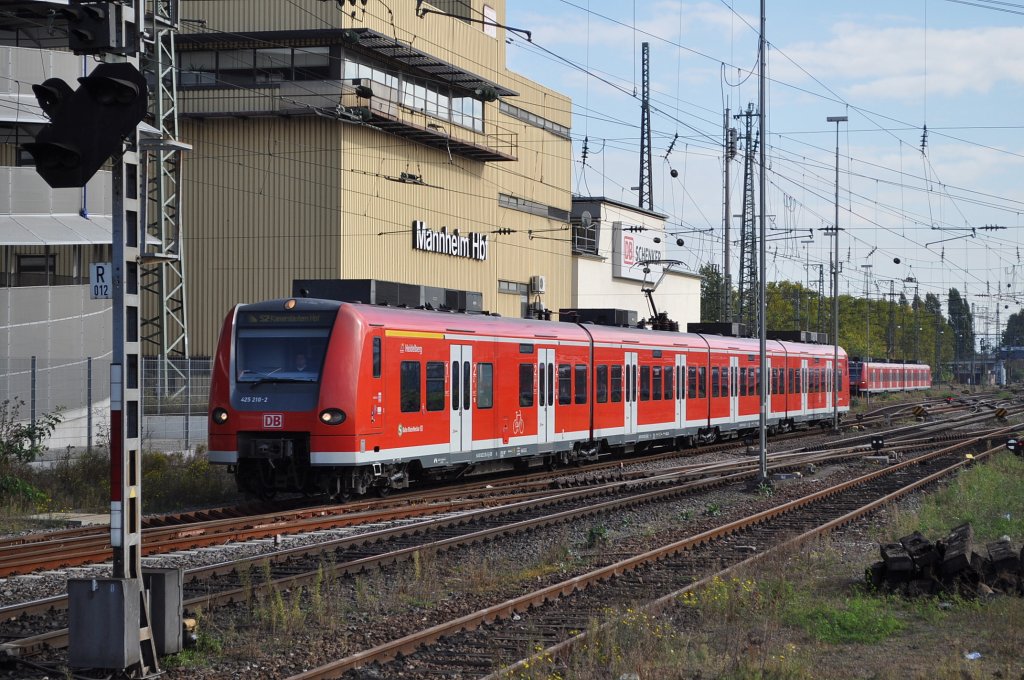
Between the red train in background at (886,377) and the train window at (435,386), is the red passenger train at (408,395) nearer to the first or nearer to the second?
the train window at (435,386)

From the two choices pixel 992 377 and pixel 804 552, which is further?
pixel 992 377

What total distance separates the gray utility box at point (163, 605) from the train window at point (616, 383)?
1979cm

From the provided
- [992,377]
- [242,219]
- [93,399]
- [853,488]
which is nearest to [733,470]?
[853,488]

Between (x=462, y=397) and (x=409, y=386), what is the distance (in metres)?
2.00

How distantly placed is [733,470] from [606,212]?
33.5m

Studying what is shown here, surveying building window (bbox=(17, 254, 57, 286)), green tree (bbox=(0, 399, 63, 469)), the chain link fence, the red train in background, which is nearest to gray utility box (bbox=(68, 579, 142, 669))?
green tree (bbox=(0, 399, 63, 469))

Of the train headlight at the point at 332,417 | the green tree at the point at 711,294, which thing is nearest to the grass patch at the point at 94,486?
the train headlight at the point at 332,417

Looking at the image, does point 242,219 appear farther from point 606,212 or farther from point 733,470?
point 606,212

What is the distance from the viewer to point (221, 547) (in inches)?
563

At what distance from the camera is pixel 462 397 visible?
2148 cm

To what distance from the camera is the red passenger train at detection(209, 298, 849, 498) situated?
59.6 ft

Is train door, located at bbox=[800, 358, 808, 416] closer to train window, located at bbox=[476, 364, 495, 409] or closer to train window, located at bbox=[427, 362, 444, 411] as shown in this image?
train window, located at bbox=[476, 364, 495, 409]

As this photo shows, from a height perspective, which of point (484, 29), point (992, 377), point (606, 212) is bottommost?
point (992, 377)

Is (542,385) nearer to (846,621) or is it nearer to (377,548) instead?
(377,548)
